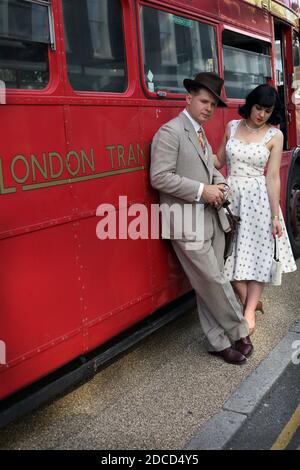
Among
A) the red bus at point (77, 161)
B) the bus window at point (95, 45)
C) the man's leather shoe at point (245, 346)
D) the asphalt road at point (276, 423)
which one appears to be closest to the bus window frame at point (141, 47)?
the red bus at point (77, 161)

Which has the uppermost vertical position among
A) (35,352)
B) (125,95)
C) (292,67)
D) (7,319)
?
(292,67)

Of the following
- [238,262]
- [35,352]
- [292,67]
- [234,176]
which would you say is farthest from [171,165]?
[292,67]

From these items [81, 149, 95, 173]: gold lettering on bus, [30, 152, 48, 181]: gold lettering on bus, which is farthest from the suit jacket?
[30, 152, 48, 181]: gold lettering on bus

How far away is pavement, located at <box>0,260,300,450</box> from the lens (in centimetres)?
287

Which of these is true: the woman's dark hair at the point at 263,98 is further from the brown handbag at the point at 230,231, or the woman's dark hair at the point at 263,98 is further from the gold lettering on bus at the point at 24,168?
the gold lettering on bus at the point at 24,168

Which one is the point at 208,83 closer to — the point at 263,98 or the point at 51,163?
the point at 263,98

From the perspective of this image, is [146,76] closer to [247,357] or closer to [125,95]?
[125,95]

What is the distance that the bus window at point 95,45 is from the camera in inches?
112

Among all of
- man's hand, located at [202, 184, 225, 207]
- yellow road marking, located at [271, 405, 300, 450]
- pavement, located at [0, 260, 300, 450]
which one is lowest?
yellow road marking, located at [271, 405, 300, 450]

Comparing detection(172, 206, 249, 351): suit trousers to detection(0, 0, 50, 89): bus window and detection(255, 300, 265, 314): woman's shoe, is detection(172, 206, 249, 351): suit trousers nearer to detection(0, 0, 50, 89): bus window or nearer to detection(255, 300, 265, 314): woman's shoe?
detection(255, 300, 265, 314): woman's shoe

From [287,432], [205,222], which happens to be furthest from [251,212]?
[287,432]

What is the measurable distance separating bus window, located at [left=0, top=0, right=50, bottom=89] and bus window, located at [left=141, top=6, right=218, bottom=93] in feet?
3.07

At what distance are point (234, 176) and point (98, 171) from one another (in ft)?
4.03

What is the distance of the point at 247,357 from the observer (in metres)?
3.72
